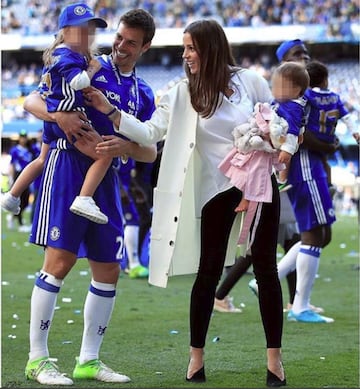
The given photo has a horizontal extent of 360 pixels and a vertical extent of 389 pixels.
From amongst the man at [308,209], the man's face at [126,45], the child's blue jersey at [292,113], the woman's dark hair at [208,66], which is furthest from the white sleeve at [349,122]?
the man's face at [126,45]

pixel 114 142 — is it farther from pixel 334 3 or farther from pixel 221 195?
pixel 334 3

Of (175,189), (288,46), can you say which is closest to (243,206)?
(175,189)

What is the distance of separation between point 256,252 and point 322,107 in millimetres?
2794

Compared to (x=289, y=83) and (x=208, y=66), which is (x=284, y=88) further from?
(x=208, y=66)

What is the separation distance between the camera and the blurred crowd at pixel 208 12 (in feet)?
148

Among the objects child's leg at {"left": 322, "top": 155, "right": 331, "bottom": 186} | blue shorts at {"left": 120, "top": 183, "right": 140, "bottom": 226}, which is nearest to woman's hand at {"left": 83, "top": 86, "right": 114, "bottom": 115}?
child's leg at {"left": 322, "top": 155, "right": 331, "bottom": 186}

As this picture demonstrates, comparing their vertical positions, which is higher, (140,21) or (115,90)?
(140,21)

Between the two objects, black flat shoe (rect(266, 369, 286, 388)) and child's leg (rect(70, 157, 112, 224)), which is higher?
child's leg (rect(70, 157, 112, 224))

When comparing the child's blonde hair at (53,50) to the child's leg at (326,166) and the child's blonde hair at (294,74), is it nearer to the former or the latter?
the child's blonde hair at (294,74)

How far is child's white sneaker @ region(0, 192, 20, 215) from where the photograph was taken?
212 inches

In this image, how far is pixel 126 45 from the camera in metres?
4.96

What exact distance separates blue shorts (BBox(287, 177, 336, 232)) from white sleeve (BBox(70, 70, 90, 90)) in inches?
126

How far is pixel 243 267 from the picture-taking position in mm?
7973

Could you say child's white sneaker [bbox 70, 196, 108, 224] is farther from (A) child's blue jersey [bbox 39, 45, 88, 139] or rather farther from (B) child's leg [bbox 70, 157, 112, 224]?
(A) child's blue jersey [bbox 39, 45, 88, 139]
